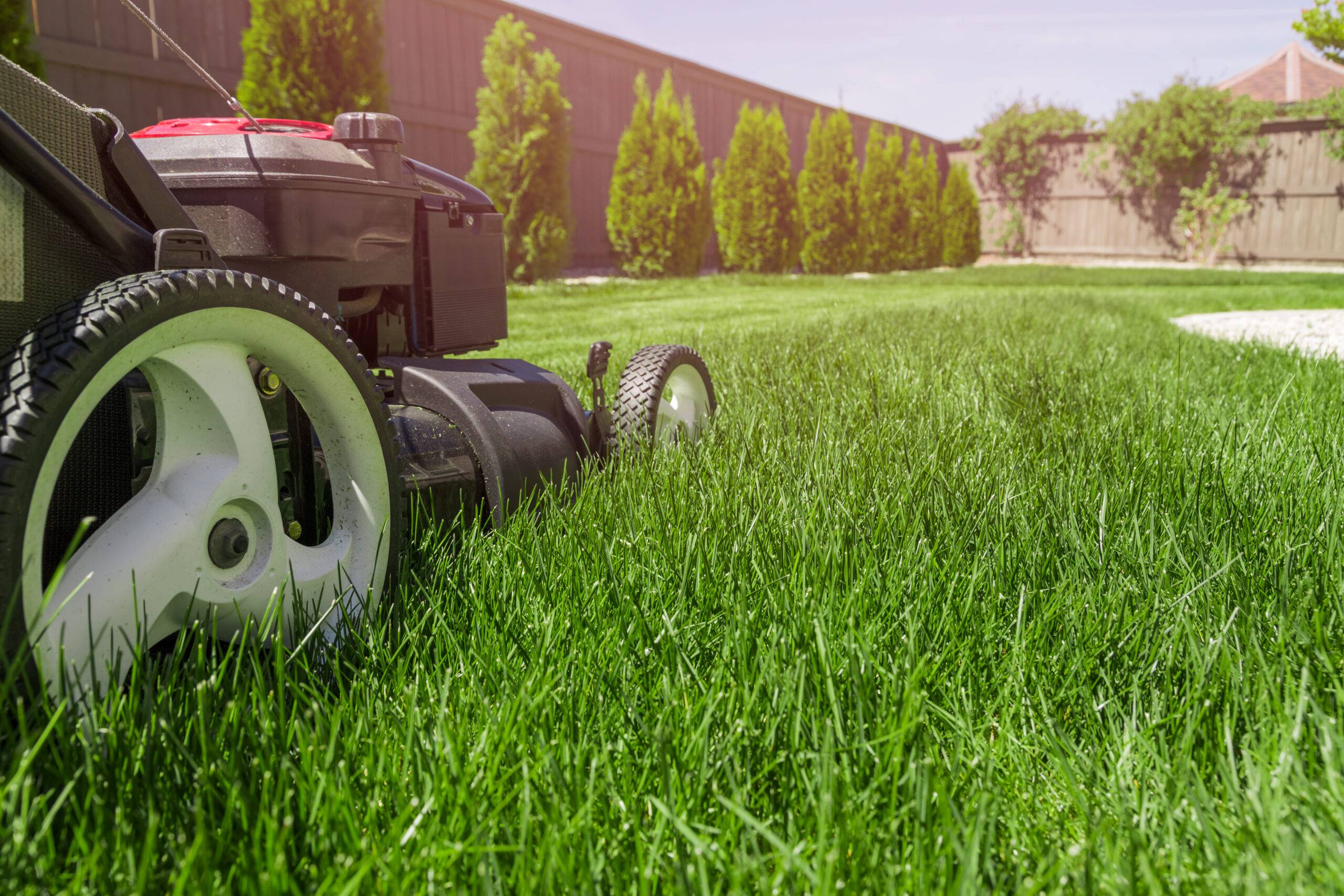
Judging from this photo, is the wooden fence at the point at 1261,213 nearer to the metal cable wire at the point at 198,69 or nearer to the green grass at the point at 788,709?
the green grass at the point at 788,709

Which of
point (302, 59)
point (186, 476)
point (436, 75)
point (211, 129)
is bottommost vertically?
point (186, 476)

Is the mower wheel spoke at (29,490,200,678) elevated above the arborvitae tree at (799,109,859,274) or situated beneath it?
situated beneath

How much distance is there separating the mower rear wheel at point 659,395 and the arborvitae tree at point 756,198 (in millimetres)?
14700

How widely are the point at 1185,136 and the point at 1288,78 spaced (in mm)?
16941

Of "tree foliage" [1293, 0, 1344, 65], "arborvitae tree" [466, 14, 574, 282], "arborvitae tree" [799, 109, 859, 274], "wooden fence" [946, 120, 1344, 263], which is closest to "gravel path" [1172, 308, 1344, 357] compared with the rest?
"tree foliage" [1293, 0, 1344, 65]

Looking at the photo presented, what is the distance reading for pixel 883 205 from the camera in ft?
67.9

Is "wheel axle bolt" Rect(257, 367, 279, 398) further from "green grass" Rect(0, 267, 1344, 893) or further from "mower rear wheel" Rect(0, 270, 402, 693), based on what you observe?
"green grass" Rect(0, 267, 1344, 893)

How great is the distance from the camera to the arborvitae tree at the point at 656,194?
1496cm

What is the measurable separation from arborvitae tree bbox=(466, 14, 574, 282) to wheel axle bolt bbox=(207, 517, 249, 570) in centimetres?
1146

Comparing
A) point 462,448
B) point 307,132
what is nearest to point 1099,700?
point 462,448

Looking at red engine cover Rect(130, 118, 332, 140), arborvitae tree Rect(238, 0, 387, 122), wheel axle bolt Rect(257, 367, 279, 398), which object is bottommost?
wheel axle bolt Rect(257, 367, 279, 398)

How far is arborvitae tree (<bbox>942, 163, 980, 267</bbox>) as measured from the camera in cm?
2277

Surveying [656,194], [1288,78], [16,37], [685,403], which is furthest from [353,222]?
[1288,78]

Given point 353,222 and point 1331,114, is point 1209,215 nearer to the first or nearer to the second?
point 1331,114
